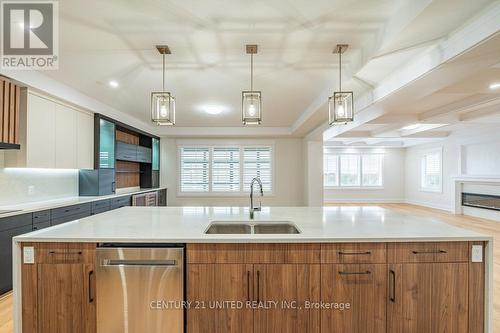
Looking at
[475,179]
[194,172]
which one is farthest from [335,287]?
[475,179]

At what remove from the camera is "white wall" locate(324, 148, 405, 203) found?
10.6 meters

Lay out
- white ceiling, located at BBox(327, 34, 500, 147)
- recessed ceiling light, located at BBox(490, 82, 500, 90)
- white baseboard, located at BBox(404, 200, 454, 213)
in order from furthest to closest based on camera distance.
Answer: white baseboard, located at BBox(404, 200, 454, 213), recessed ceiling light, located at BBox(490, 82, 500, 90), white ceiling, located at BBox(327, 34, 500, 147)

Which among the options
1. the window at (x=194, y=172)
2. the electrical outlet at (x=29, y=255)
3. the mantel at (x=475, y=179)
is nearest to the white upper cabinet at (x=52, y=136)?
the electrical outlet at (x=29, y=255)

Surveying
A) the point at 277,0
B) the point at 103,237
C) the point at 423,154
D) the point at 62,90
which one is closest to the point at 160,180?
the point at 62,90

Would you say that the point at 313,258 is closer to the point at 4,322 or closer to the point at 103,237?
the point at 103,237

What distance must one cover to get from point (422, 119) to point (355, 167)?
19.3 feet

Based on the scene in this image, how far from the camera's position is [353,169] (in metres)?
10.7

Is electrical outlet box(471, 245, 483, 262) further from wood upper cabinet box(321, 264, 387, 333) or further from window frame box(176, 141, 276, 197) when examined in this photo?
window frame box(176, 141, 276, 197)

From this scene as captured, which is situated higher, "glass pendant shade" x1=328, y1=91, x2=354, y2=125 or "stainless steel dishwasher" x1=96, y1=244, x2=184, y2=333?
"glass pendant shade" x1=328, y1=91, x2=354, y2=125

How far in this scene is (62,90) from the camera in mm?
3639

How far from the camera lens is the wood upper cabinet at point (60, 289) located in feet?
5.63

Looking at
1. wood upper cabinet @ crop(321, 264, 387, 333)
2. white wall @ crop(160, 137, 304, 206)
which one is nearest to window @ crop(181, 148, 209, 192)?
white wall @ crop(160, 137, 304, 206)

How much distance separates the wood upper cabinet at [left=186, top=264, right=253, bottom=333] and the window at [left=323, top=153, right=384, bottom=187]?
956 centimetres

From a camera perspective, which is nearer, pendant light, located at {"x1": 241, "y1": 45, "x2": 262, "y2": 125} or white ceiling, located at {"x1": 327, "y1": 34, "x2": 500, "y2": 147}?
white ceiling, located at {"x1": 327, "y1": 34, "x2": 500, "y2": 147}
